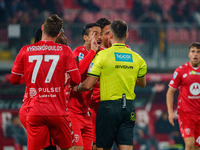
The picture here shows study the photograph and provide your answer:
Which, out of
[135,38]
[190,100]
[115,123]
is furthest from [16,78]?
[135,38]

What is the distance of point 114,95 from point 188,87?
9.11 feet

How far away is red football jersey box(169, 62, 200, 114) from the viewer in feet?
24.0

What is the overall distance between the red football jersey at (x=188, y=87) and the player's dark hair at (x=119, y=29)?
2.65 meters

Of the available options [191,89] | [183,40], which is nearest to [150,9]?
[183,40]

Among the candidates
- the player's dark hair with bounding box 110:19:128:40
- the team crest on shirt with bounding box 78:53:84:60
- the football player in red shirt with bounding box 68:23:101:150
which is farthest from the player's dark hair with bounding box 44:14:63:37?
the team crest on shirt with bounding box 78:53:84:60

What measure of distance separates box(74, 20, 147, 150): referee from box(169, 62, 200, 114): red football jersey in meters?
2.56

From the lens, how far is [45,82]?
4.60m

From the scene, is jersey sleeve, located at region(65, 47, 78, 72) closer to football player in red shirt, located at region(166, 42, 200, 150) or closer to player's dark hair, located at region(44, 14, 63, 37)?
player's dark hair, located at region(44, 14, 63, 37)

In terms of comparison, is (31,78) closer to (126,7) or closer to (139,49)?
(139,49)

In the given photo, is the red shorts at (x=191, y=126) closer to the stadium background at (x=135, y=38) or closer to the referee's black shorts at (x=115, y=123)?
the referee's black shorts at (x=115, y=123)

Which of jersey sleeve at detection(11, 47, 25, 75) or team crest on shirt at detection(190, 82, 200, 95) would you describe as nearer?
jersey sleeve at detection(11, 47, 25, 75)

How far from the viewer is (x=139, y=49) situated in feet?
43.9

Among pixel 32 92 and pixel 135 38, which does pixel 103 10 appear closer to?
pixel 135 38

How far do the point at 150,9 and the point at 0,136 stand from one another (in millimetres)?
7767
